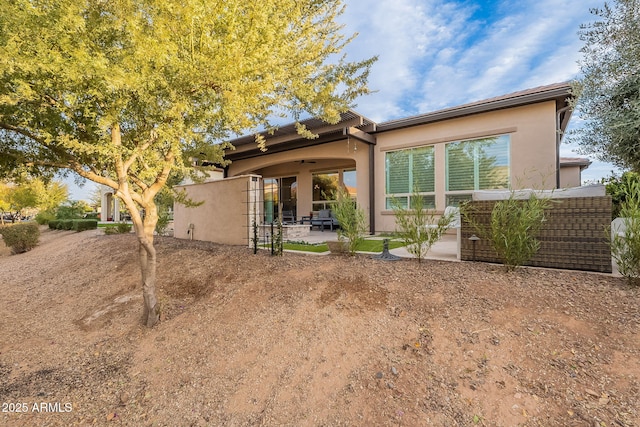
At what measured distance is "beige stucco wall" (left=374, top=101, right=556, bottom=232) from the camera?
26.0 ft

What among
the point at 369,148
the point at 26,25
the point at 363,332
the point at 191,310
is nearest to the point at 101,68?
the point at 26,25

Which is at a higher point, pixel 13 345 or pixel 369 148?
pixel 369 148

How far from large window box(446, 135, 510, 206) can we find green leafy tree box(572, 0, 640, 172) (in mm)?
2523

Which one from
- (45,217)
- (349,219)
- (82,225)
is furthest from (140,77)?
(45,217)

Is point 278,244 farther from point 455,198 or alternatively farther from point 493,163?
point 493,163

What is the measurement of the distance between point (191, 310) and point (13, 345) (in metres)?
2.60

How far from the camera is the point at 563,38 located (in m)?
7.30

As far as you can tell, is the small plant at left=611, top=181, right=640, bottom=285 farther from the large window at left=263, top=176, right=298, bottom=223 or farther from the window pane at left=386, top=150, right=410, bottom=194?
the large window at left=263, top=176, right=298, bottom=223

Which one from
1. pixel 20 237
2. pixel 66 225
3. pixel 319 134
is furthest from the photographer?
pixel 66 225

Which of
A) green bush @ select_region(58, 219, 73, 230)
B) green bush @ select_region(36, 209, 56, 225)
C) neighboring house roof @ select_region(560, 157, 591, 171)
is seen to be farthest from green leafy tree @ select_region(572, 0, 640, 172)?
green bush @ select_region(36, 209, 56, 225)

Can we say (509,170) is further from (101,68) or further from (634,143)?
(101,68)

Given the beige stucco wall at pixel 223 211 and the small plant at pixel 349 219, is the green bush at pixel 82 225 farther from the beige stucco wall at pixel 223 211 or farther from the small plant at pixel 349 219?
the small plant at pixel 349 219

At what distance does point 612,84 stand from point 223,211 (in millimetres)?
9270

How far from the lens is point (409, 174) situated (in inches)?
403
